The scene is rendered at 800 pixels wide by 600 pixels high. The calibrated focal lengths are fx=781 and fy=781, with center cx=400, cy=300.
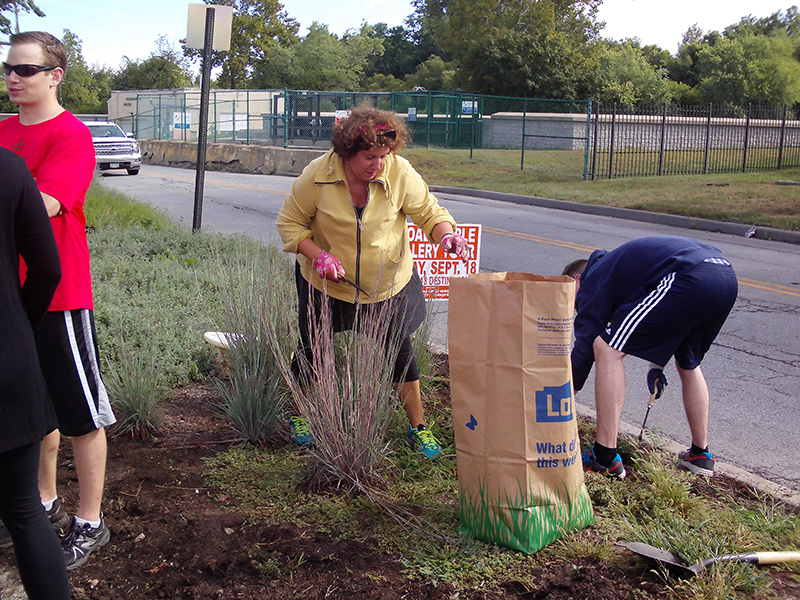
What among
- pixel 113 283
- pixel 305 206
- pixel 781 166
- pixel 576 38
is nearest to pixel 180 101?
pixel 576 38

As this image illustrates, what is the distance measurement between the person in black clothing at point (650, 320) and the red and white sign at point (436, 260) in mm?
1392

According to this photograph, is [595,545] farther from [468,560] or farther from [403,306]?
[403,306]

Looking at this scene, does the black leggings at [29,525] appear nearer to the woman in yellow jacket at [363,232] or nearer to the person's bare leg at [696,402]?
the woman in yellow jacket at [363,232]

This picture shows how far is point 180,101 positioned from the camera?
38562 millimetres

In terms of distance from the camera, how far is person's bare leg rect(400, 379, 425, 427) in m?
3.77

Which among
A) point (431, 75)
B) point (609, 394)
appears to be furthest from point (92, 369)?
point (431, 75)

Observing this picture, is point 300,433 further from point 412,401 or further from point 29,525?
point 29,525

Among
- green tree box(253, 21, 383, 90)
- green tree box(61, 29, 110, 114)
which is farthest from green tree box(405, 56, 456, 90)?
green tree box(61, 29, 110, 114)

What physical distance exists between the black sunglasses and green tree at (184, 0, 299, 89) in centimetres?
6032

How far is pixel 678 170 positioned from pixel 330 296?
2170 cm

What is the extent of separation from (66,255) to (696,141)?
26288 millimetres

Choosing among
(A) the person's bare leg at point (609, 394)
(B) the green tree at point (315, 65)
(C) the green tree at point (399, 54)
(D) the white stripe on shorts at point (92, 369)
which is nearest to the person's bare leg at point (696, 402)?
(A) the person's bare leg at point (609, 394)

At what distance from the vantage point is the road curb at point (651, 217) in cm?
1277

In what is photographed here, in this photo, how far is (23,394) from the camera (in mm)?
2113
